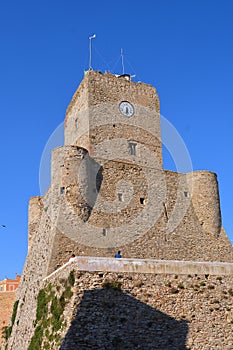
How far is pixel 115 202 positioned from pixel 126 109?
7998 millimetres

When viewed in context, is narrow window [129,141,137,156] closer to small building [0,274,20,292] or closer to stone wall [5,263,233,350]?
stone wall [5,263,233,350]

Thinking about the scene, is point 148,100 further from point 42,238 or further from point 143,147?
point 42,238

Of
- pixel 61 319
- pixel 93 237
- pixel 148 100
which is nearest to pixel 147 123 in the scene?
pixel 148 100

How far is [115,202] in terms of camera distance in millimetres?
23766

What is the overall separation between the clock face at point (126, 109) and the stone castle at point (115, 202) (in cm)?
7

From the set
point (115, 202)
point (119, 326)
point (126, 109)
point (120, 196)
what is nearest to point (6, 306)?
point (115, 202)

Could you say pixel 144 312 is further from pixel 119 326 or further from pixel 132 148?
pixel 132 148

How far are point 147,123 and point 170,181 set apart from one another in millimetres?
5435

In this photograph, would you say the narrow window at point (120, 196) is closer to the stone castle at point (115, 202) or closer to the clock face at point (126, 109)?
the stone castle at point (115, 202)

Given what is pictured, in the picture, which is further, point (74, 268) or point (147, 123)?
point (147, 123)

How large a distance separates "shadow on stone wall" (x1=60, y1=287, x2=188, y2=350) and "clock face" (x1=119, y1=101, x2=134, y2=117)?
49.2 feet

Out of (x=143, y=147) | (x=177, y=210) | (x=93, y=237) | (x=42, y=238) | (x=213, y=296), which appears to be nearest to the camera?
(x=213, y=296)

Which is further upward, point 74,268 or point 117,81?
point 117,81

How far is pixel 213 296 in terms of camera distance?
18.2 meters
